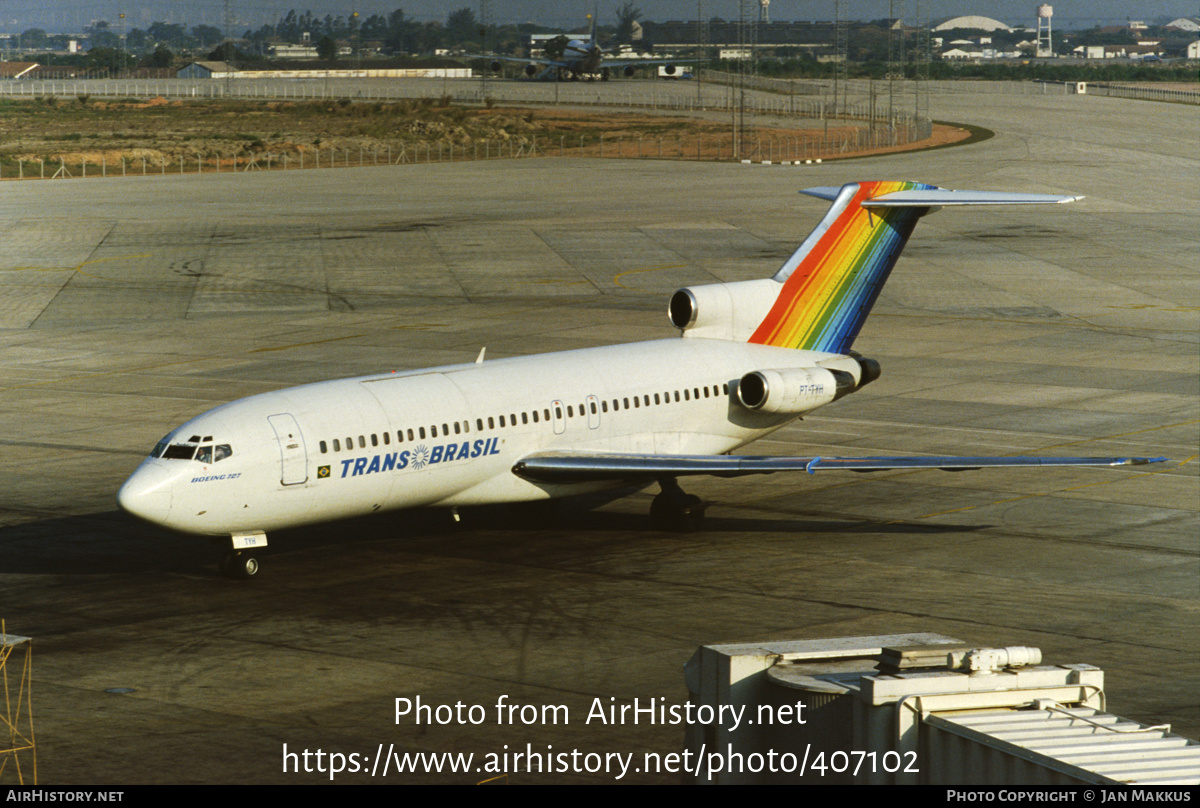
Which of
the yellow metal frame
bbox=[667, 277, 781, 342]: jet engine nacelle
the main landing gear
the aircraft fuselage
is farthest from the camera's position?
bbox=[667, 277, 781, 342]: jet engine nacelle

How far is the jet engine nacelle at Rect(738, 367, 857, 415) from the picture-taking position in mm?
29812

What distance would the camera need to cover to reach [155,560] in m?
26.7

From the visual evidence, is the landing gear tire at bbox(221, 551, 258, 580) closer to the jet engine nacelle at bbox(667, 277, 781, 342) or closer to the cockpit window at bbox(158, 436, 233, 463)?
the cockpit window at bbox(158, 436, 233, 463)

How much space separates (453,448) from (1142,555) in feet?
40.6

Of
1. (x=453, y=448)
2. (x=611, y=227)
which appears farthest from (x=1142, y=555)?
(x=611, y=227)

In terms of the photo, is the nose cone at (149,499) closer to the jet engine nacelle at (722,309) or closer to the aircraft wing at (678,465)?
the aircraft wing at (678,465)

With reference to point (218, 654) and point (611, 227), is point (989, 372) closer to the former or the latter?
point (218, 654)

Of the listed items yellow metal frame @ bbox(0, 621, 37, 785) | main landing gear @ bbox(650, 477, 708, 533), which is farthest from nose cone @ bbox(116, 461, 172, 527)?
main landing gear @ bbox(650, 477, 708, 533)

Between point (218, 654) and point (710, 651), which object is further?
point (218, 654)

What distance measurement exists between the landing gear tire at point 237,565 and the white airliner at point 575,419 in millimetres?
34

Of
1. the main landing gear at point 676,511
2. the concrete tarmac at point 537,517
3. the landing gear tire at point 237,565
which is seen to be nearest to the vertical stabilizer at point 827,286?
the concrete tarmac at point 537,517

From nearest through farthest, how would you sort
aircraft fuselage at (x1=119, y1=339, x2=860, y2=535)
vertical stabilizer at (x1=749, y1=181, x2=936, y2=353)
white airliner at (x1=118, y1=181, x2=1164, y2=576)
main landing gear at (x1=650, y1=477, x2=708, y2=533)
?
aircraft fuselage at (x1=119, y1=339, x2=860, y2=535) → white airliner at (x1=118, y1=181, x2=1164, y2=576) → main landing gear at (x1=650, y1=477, x2=708, y2=533) → vertical stabilizer at (x1=749, y1=181, x2=936, y2=353)

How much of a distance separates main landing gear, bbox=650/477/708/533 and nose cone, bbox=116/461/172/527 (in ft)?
31.0

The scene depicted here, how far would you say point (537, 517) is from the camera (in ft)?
98.0
